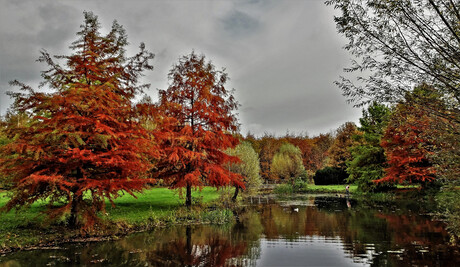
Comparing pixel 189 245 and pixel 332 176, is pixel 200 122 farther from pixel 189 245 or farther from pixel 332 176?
pixel 332 176

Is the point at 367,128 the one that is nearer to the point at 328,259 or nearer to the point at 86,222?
the point at 328,259

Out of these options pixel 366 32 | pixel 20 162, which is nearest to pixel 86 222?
pixel 20 162

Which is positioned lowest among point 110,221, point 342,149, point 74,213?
point 110,221

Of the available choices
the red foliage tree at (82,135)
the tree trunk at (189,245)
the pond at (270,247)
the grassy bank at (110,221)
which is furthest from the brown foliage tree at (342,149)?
the red foliage tree at (82,135)

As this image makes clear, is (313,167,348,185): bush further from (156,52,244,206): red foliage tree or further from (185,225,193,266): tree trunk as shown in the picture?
(185,225,193,266): tree trunk

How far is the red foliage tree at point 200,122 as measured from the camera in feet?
57.4

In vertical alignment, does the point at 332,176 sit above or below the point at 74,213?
above

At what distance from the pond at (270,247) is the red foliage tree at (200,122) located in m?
3.44

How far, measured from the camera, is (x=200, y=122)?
730 inches

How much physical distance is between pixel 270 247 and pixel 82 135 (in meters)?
9.02

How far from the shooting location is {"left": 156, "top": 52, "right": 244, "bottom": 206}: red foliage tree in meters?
17.5

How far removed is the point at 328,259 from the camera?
400 inches

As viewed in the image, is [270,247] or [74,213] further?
[74,213]

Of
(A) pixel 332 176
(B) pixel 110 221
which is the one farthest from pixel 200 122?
(A) pixel 332 176
